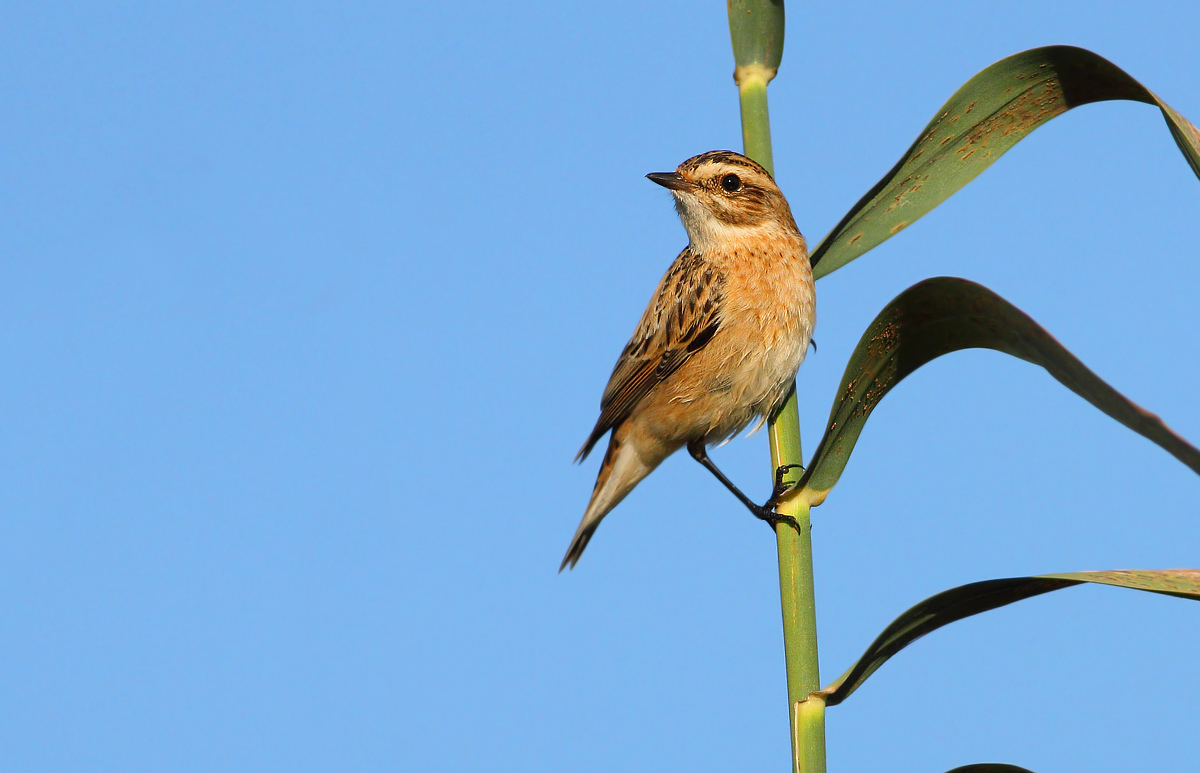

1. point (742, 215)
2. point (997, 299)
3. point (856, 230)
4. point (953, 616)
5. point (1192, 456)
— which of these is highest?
point (742, 215)

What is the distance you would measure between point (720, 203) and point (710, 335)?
0.71m

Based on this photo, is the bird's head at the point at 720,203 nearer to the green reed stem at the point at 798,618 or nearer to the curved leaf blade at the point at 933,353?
the green reed stem at the point at 798,618

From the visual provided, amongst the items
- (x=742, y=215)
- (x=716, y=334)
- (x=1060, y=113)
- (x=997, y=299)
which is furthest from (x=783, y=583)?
(x=742, y=215)

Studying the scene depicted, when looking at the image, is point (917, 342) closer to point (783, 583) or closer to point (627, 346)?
point (783, 583)

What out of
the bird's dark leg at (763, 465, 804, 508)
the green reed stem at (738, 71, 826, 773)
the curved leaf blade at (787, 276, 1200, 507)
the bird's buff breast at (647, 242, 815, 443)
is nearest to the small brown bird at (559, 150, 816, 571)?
the bird's buff breast at (647, 242, 815, 443)

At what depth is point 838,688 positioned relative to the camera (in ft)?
8.18

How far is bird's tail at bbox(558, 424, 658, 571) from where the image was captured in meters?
5.38

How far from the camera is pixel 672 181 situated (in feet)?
16.9

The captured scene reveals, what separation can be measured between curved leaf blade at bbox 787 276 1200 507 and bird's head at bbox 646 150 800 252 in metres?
2.27

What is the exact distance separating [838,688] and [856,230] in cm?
147

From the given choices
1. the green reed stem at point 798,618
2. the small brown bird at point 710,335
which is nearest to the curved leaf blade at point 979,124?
the green reed stem at point 798,618

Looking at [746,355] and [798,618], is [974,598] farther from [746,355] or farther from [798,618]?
[746,355]

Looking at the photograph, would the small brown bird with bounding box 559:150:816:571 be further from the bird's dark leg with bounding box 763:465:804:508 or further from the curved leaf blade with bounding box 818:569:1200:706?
the curved leaf blade with bounding box 818:569:1200:706

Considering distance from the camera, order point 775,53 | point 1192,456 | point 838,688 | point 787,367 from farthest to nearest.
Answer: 1. point 787,367
2. point 775,53
3. point 838,688
4. point 1192,456
